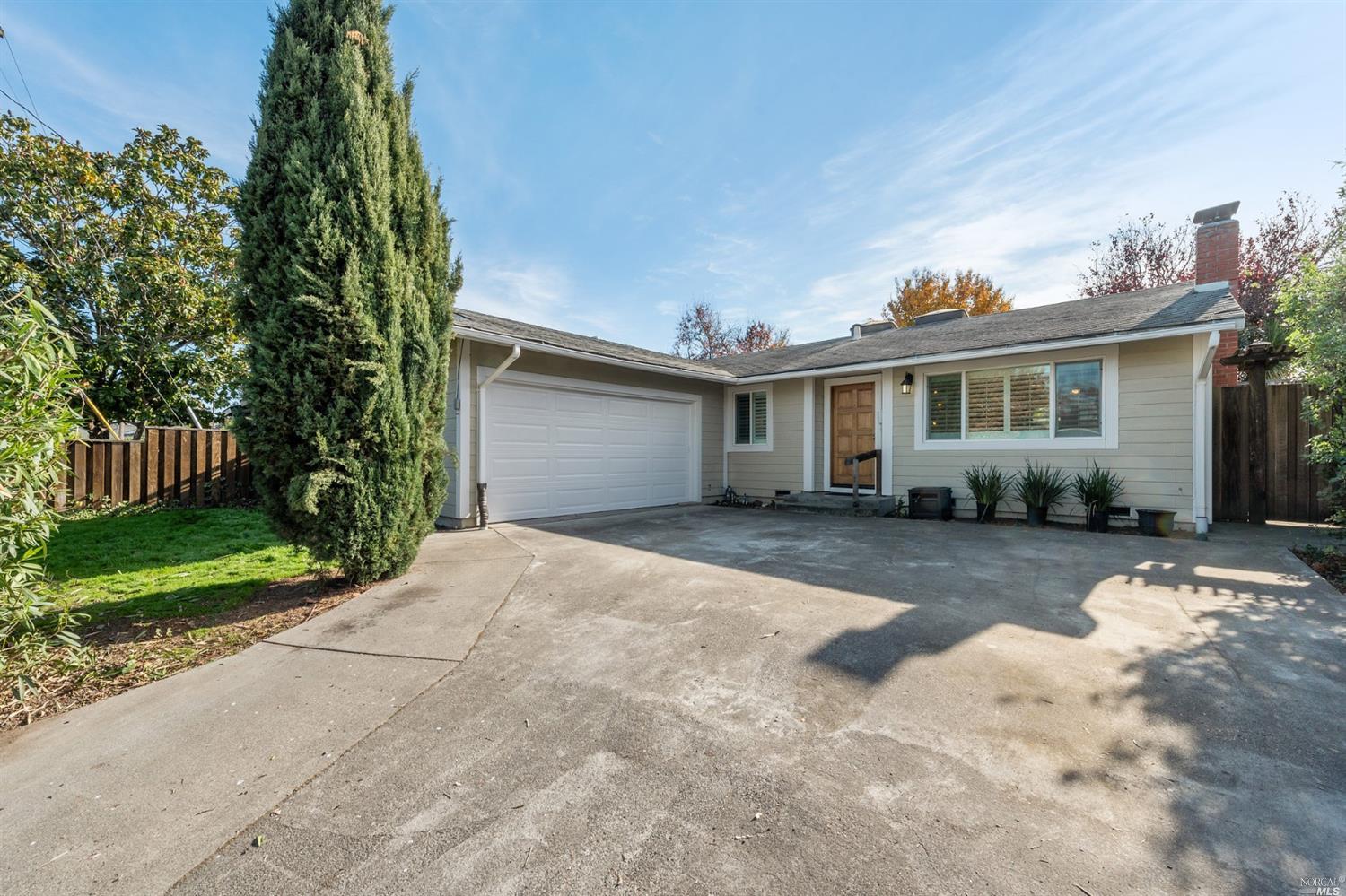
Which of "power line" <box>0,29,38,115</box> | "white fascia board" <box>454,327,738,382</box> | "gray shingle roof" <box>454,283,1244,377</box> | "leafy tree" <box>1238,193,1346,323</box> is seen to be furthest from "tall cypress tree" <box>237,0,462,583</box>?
"leafy tree" <box>1238,193,1346,323</box>

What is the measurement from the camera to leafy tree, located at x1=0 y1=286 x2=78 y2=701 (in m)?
2.36

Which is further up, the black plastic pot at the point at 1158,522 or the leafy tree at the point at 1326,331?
the leafy tree at the point at 1326,331

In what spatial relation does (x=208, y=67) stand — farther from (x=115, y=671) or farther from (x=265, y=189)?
(x=115, y=671)

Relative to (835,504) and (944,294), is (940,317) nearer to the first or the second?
(835,504)

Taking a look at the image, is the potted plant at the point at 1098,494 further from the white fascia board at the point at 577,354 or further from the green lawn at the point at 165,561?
the green lawn at the point at 165,561

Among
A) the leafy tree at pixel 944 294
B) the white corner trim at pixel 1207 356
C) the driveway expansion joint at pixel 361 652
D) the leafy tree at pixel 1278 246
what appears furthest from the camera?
the leafy tree at pixel 944 294

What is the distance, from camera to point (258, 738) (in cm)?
222

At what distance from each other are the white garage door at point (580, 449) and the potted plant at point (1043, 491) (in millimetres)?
5525

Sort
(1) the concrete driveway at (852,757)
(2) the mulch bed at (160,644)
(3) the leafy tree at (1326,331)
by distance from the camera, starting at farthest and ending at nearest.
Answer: (3) the leafy tree at (1326,331) → (2) the mulch bed at (160,644) → (1) the concrete driveway at (852,757)

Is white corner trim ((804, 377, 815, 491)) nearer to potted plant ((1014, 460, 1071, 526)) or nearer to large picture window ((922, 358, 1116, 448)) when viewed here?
large picture window ((922, 358, 1116, 448))

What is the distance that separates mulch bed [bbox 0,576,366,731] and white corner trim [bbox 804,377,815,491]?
7530mm

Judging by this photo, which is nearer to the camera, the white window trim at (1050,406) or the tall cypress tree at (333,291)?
the tall cypress tree at (333,291)

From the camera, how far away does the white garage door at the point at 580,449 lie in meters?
7.63

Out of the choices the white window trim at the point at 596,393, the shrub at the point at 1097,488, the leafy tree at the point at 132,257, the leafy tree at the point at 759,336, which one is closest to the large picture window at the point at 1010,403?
the shrub at the point at 1097,488
